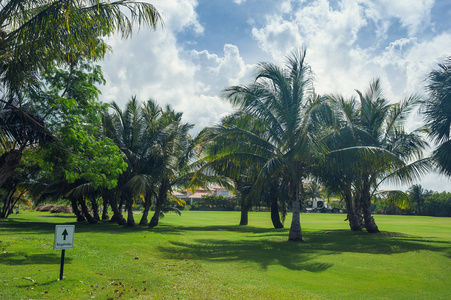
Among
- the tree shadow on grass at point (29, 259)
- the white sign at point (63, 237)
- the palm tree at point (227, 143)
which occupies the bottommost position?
the tree shadow on grass at point (29, 259)

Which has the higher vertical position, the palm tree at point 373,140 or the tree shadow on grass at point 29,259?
the palm tree at point 373,140

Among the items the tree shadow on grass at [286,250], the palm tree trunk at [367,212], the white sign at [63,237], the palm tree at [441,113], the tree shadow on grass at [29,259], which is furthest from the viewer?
the palm tree trunk at [367,212]

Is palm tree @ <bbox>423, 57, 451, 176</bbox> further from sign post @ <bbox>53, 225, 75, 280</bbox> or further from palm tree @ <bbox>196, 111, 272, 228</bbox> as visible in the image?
sign post @ <bbox>53, 225, 75, 280</bbox>

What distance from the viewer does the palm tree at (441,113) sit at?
1739 centimetres

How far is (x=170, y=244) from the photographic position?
1616cm

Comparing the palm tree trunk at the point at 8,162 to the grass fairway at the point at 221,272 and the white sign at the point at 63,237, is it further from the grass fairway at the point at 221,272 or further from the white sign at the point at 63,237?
the white sign at the point at 63,237

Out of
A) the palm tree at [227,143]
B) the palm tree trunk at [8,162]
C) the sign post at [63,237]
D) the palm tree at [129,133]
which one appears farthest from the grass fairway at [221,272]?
the palm tree at [129,133]

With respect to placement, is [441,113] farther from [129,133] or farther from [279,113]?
[129,133]

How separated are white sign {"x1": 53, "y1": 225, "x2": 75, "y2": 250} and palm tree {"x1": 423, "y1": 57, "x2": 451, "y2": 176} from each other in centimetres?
1654

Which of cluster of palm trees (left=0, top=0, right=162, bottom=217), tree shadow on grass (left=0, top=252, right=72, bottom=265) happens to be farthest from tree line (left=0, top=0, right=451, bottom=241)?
tree shadow on grass (left=0, top=252, right=72, bottom=265)

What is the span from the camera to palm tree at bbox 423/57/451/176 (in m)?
17.4

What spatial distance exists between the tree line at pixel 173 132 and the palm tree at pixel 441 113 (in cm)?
6

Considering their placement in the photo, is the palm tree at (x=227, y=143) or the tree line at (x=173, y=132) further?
the palm tree at (x=227, y=143)

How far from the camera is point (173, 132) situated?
2584 cm
